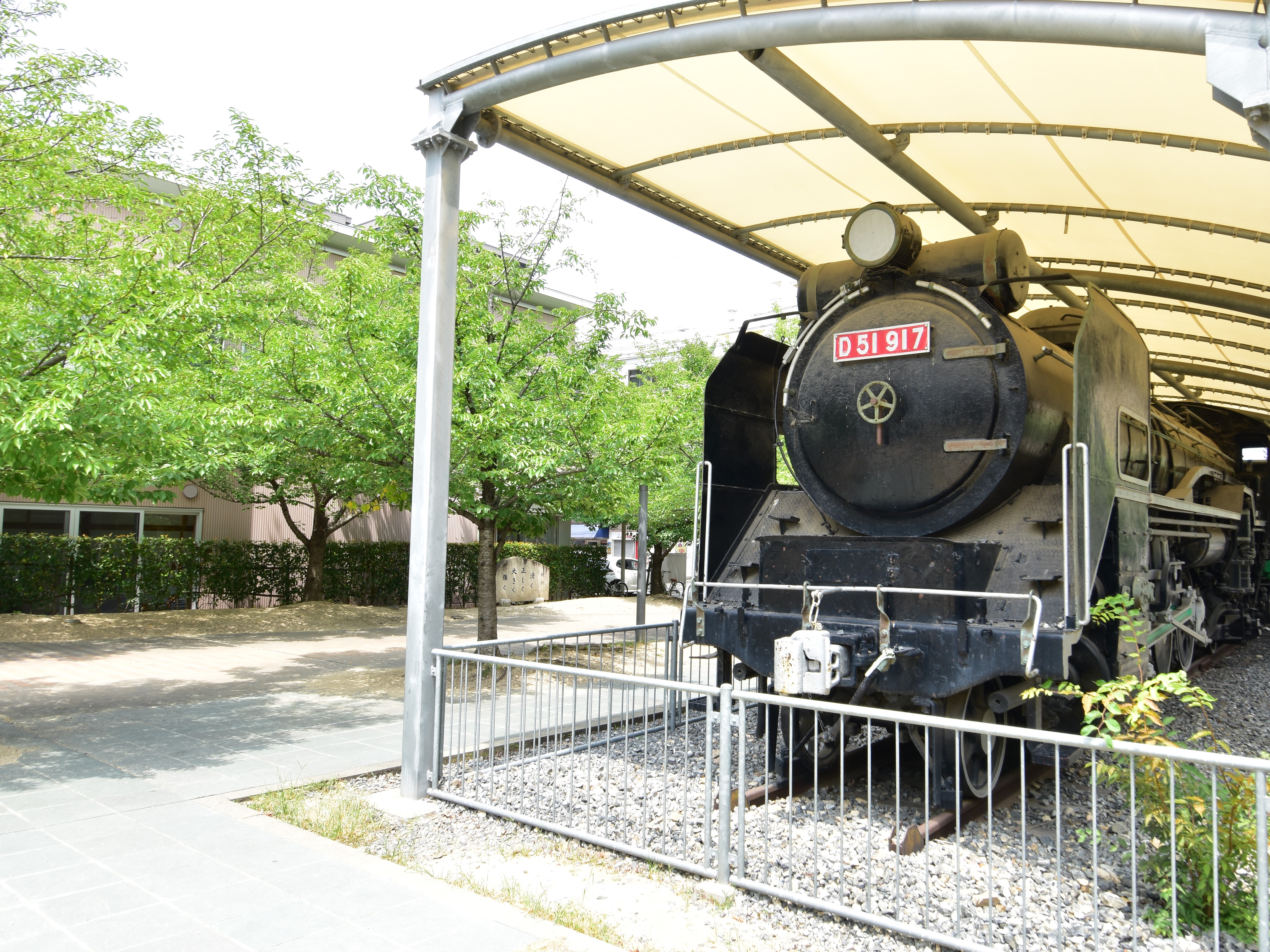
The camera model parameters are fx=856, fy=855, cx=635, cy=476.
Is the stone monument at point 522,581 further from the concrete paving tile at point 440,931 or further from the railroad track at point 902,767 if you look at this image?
the concrete paving tile at point 440,931

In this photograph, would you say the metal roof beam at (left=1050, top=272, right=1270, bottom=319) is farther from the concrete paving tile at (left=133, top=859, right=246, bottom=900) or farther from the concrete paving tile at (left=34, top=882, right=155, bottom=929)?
the concrete paving tile at (left=34, top=882, right=155, bottom=929)

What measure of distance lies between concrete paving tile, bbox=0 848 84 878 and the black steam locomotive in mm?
3546

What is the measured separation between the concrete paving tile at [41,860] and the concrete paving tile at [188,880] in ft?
1.60

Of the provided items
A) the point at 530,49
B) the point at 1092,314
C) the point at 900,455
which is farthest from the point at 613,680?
the point at 530,49

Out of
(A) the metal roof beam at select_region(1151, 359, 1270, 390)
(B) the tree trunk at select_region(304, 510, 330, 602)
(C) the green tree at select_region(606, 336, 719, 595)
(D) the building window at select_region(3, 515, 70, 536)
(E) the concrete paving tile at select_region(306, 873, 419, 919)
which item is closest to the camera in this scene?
(E) the concrete paving tile at select_region(306, 873, 419, 919)

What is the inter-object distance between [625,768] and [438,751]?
1425 mm

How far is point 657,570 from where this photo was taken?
965 inches

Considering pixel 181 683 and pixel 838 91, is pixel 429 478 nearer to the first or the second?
pixel 838 91

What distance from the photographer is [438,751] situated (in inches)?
217

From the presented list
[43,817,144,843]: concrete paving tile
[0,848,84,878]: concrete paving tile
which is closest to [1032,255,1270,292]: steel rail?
[43,817,144,843]: concrete paving tile

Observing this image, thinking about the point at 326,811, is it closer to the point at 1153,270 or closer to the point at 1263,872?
the point at 1263,872

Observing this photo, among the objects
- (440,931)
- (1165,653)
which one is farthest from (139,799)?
(1165,653)

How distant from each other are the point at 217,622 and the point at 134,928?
39.9 ft

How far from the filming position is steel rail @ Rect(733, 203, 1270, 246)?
6.60m
